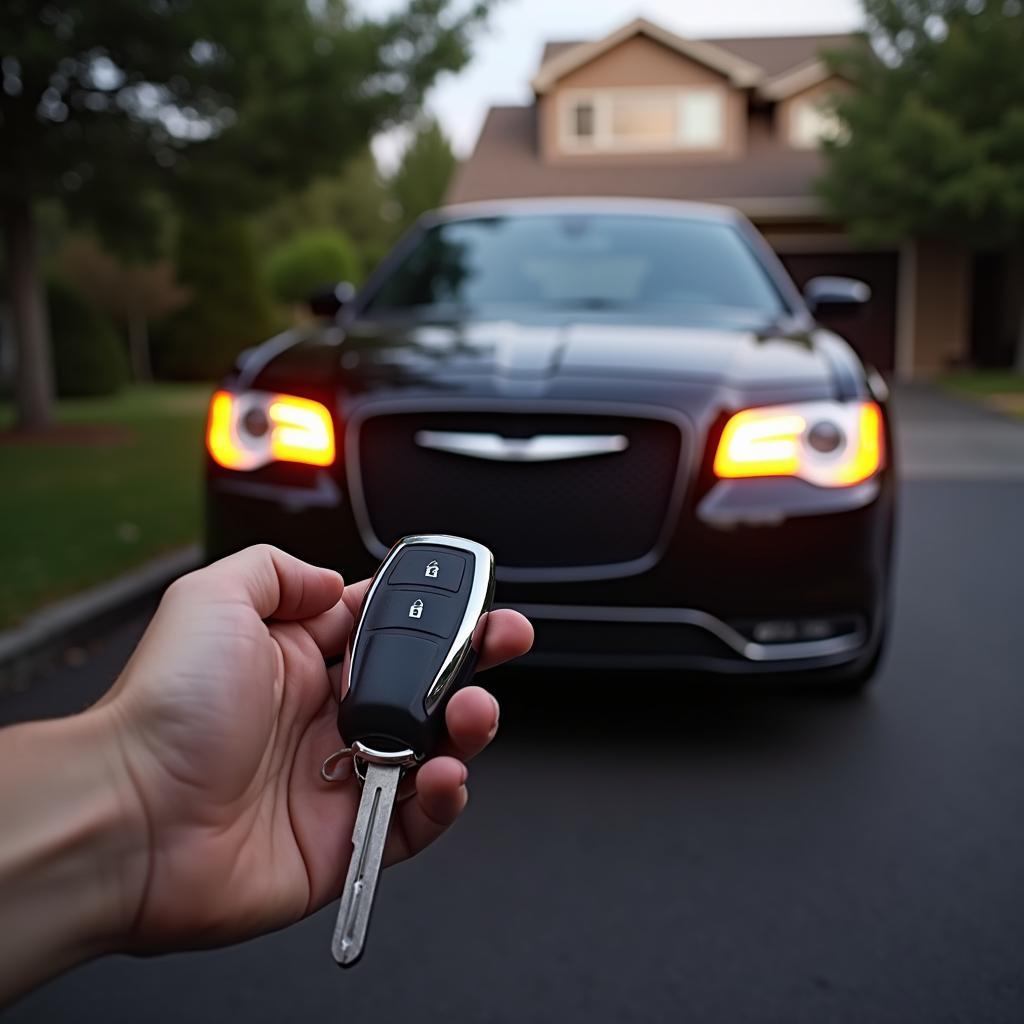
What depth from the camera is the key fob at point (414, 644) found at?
3.65ft

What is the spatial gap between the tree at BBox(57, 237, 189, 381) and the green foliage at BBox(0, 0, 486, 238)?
8031 millimetres

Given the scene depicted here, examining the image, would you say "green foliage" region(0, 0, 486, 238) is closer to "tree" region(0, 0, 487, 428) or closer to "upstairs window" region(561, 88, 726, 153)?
"tree" region(0, 0, 487, 428)

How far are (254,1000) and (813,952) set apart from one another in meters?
1.06

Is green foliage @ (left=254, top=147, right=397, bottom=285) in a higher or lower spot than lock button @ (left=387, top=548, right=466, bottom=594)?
higher

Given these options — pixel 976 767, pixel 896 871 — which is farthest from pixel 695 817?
pixel 976 767

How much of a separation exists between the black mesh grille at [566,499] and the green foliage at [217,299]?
1845cm

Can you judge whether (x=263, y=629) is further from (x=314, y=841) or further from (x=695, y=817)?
(x=695, y=817)

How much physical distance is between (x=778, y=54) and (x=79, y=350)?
17432mm

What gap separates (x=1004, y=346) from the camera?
24.1 m

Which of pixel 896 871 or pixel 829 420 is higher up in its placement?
pixel 829 420

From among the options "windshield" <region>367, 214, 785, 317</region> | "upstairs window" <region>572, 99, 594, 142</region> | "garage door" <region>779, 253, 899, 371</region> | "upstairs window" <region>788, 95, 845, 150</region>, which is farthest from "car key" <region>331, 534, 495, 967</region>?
"upstairs window" <region>572, 99, 594, 142</region>

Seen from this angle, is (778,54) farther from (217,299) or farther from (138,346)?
(138,346)

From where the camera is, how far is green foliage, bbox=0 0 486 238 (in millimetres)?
10125

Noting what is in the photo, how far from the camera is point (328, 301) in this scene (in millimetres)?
5012
